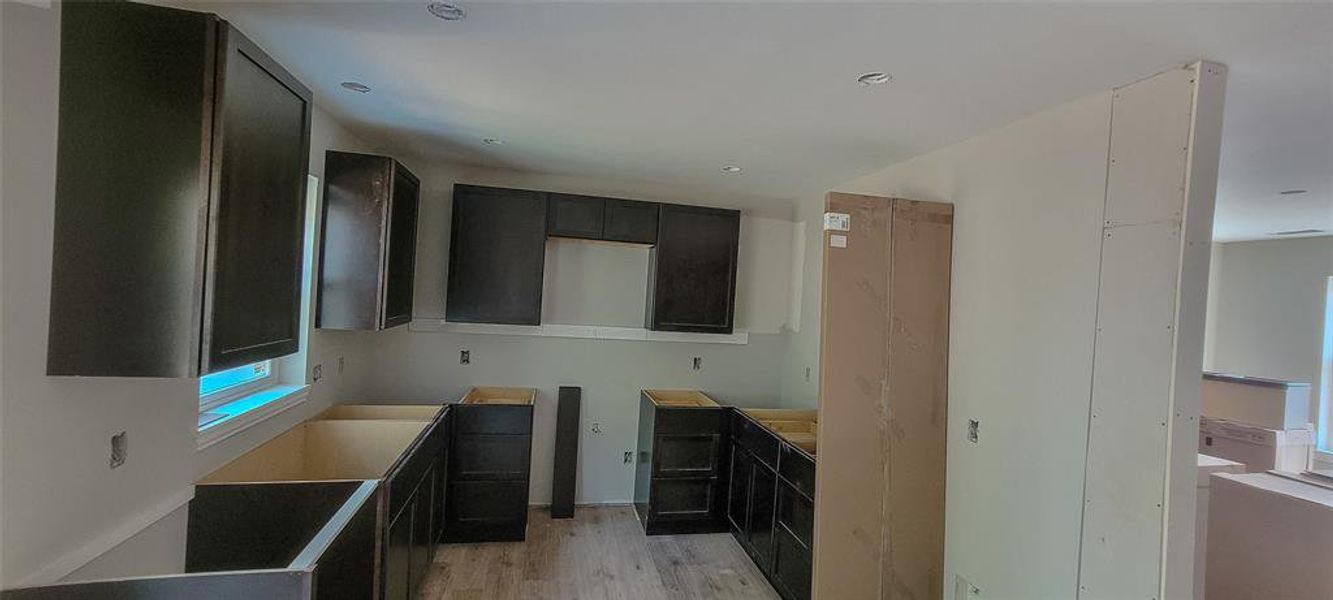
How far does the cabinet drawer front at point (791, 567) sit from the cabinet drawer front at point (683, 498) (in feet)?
2.74

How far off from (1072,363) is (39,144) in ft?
10.0

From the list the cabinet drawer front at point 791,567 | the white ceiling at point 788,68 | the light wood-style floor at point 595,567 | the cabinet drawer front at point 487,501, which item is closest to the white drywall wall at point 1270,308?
the white ceiling at point 788,68

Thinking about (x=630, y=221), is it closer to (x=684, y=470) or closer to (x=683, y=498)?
(x=684, y=470)

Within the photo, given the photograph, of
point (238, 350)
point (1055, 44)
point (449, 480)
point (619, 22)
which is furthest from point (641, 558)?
point (1055, 44)

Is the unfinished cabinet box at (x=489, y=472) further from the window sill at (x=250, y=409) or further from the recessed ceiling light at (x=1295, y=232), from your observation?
the recessed ceiling light at (x=1295, y=232)

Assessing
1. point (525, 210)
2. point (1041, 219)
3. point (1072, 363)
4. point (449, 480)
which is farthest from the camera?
point (525, 210)

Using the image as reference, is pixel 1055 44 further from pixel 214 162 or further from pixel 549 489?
pixel 549 489

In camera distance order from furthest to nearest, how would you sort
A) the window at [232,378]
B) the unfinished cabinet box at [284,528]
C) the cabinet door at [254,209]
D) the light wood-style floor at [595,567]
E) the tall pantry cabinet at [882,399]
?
the light wood-style floor at [595,567], the tall pantry cabinet at [882,399], the window at [232,378], the unfinished cabinet box at [284,528], the cabinet door at [254,209]

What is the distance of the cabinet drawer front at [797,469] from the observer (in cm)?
283

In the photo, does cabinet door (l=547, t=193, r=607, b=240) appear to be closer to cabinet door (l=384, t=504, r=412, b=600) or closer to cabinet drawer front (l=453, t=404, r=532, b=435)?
cabinet drawer front (l=453, t=404, r=532, b=435)

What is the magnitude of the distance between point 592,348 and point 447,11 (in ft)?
9.72

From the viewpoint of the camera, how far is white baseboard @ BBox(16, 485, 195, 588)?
128cm

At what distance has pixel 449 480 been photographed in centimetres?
357

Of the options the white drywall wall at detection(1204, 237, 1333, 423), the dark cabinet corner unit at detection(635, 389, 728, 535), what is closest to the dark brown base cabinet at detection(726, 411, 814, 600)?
the dark cabinet corner unit at detection(635, 389, 728, 535)
